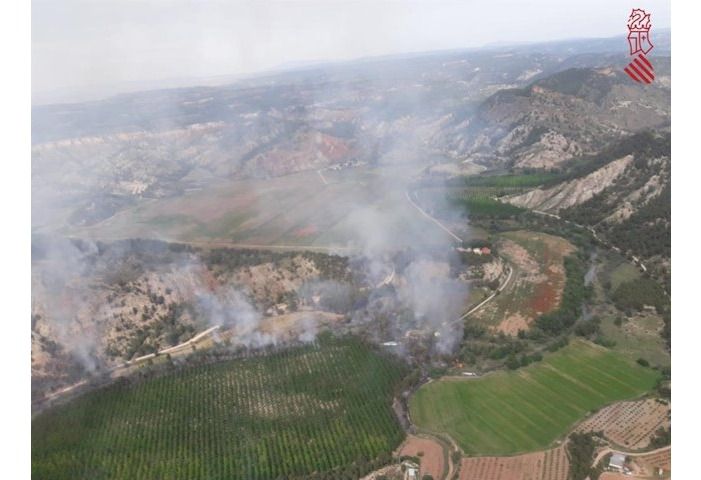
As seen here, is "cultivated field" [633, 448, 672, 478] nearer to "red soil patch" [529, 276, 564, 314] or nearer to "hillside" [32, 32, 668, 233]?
"red soil patch" [529, 276, 564, 314]

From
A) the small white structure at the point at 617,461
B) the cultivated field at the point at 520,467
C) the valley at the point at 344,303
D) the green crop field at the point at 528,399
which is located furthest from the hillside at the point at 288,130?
the small white structure at the point at 617,461

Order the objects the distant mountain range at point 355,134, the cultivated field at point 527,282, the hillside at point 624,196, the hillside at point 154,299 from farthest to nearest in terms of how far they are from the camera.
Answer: the distant mountain range at point 355,134 < the hillside at point 624,196 < the cultivated field at point 527,282 < the hillside at point 154,299

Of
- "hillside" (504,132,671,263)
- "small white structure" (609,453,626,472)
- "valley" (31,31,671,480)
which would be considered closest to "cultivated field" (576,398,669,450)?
"valley" (31,31,671,480)

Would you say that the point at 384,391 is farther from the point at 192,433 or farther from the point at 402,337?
the point at 192,433

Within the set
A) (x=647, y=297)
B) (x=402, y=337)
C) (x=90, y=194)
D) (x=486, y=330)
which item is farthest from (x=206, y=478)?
(x=90, y=194)

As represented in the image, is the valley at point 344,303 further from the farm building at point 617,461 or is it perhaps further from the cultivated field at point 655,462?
the farm building at point 617,461
